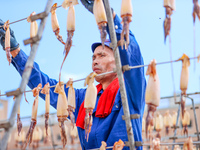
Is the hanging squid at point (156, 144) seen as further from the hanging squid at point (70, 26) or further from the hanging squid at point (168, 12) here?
the hanging squid at point (70, 26)

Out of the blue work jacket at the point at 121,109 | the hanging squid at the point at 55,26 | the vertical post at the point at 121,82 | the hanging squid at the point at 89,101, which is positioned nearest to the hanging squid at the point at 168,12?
the vertical post at the point at 121,82

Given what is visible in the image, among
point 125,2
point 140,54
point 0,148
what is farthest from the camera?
point 140,54

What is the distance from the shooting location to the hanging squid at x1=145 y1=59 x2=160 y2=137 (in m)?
2.19

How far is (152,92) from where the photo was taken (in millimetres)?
2225

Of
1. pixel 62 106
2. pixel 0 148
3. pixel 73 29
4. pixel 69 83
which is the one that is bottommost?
pixel 0 148

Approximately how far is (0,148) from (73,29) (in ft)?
3.83

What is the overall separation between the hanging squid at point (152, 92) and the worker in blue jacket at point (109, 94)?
535mm

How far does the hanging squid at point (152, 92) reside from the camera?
2.19m

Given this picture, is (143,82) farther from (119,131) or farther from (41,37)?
(41,37)

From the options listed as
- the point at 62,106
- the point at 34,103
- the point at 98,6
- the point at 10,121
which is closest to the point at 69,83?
the point at 62,106

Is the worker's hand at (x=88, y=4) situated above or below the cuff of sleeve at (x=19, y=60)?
above

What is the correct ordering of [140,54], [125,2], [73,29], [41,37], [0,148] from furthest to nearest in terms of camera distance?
[140,54] → [73,29] → [125,2] → [41,37] → [0,148]

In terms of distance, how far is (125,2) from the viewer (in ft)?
7.90

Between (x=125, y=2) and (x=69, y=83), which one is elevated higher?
(x=125, y=2)
